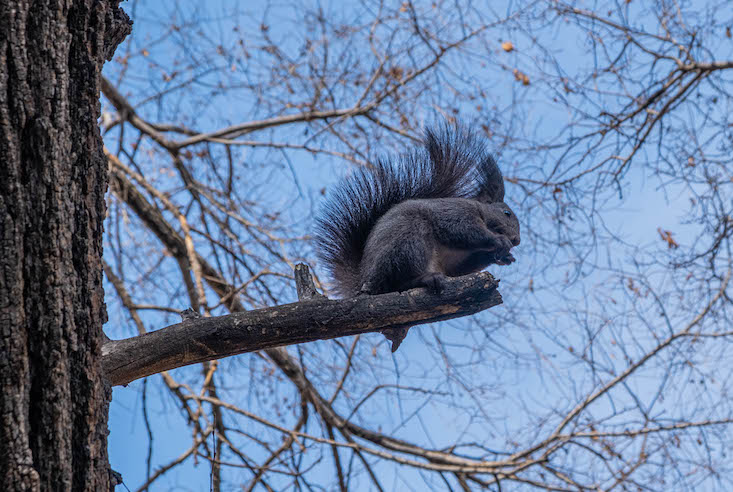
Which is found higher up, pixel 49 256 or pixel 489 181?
pixel 489 181

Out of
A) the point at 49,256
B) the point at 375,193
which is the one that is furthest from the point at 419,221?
the point at 49,256

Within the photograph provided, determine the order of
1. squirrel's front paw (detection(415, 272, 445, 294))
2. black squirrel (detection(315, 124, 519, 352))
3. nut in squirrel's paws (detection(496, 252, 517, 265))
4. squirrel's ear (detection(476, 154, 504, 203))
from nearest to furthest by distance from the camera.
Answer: squirrel's front paw (detection(415, 272, 445, 294)) → black squirrel (detection(315, 124, 519, 352)) → nut in squirrel's paws (detection(496, 252, 517, 265)) → squirrel's ear (detection(476, 154, 504, 203))

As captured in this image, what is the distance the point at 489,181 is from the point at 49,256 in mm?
2316

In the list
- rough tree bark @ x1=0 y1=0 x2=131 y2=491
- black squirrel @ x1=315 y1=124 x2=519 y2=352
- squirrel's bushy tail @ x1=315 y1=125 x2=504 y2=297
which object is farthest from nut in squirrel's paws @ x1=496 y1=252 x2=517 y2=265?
rough tree bark @ x1=0 y1=0 x2=131 y2=491

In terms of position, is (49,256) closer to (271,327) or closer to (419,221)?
(271,327)

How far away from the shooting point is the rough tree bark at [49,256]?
150 centimetres

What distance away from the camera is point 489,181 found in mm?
3463

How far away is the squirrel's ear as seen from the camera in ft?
11.3

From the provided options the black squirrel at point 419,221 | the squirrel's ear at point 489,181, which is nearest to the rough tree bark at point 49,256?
the black squirrel at point 419,221

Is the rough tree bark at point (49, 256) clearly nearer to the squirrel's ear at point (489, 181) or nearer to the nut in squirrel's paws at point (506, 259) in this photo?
the nut in squirrel's paws at point (506, 259)

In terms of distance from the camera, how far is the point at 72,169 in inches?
64.1

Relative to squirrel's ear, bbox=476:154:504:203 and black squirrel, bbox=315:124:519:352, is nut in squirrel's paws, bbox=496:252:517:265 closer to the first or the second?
black squirrel, bbox=315:124:519:352

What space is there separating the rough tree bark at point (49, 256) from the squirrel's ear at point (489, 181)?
214 centimetres

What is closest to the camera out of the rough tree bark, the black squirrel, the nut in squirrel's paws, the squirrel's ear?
the rough tree bark
